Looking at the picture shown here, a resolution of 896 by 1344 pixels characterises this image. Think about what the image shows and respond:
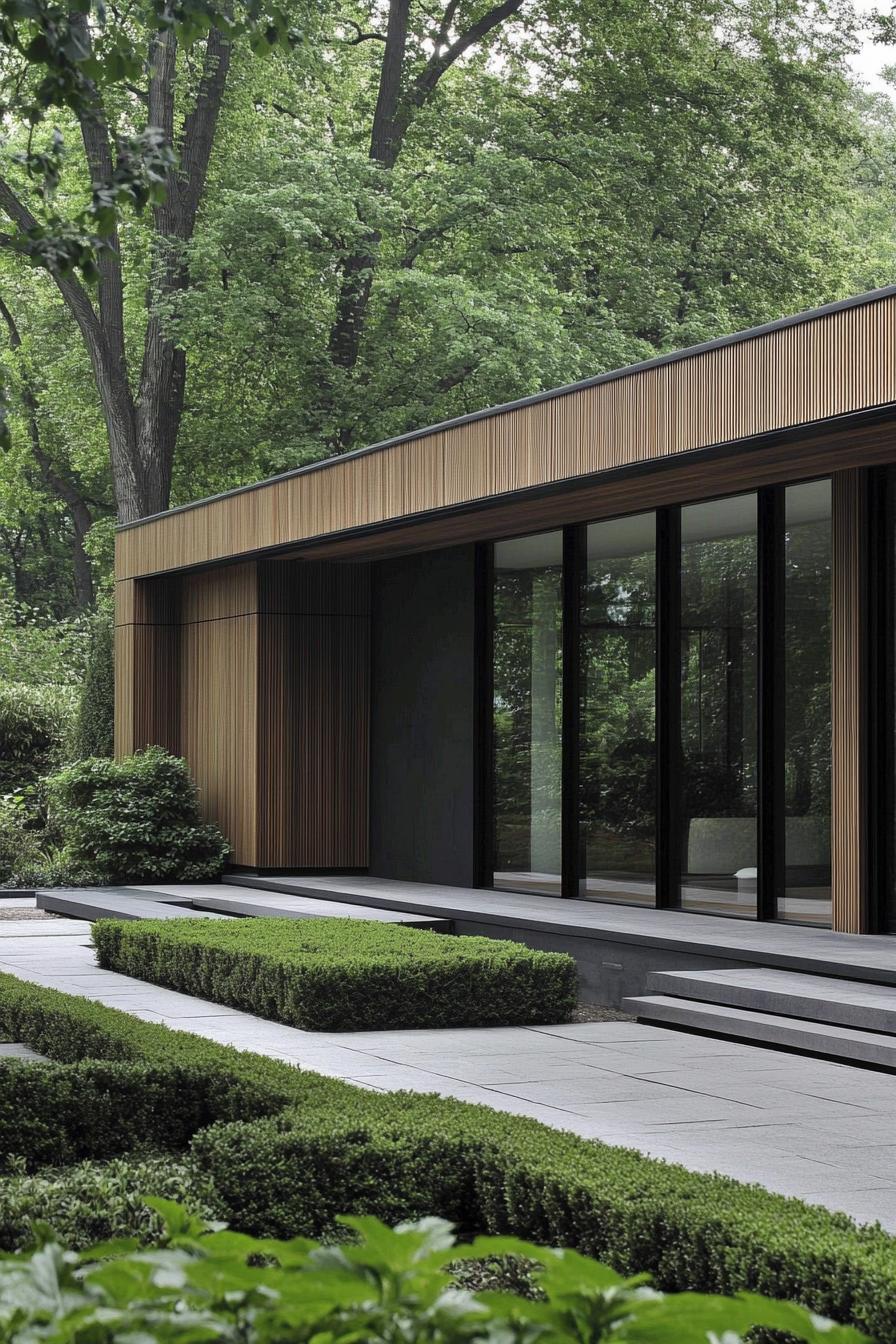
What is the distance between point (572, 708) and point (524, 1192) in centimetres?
930

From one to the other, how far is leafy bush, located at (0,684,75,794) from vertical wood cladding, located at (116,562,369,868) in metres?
6.63

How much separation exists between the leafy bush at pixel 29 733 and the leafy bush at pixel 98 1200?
19.3m

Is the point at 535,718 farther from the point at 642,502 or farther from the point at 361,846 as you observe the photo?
the point at 361,846

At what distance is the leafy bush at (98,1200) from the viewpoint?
461 centimetres

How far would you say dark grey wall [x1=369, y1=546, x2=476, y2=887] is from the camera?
15.8m

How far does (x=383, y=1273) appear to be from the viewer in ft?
5.47

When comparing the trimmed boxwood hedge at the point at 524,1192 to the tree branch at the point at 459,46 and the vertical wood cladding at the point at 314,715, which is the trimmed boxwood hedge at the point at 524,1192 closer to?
the vertical wood cladding at the point at 314,715

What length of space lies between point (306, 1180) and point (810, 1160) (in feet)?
6.41

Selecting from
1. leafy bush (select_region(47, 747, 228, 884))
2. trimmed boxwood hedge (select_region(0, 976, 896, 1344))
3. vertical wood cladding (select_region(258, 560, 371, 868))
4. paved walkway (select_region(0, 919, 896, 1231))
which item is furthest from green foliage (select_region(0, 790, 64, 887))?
trimmed boxwood hedge (select_region(0, 976, 896, 1344))

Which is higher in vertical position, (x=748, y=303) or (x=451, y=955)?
(x=748, y=303)

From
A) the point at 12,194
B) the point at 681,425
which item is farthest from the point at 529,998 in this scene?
the point at 12,194

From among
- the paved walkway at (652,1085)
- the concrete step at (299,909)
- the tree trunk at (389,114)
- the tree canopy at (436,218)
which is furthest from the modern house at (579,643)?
the tree trunk at (389,114)

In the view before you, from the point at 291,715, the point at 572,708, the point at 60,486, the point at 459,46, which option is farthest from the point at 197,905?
the point at 60,486

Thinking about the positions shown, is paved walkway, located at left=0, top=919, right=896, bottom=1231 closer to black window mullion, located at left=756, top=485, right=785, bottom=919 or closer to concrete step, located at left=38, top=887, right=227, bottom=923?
black window mullion, located at left=756, top=485, right=785, bottom=919
